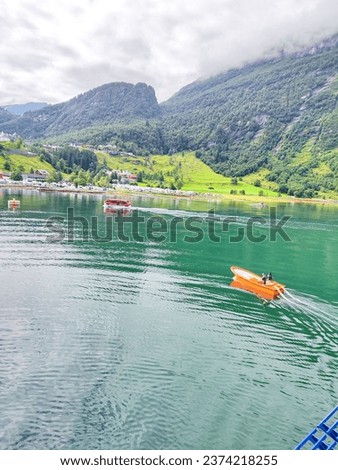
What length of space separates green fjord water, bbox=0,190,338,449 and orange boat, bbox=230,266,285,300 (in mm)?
1579

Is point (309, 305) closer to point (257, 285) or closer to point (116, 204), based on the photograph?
point (257, 285)

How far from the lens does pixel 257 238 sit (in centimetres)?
11669

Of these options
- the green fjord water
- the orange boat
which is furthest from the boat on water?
the orange boat

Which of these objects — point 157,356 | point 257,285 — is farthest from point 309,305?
point 157,356

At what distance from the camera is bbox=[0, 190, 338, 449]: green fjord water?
26562mm

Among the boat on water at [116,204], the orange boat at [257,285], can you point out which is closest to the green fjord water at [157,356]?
the orange boat at [257,285]

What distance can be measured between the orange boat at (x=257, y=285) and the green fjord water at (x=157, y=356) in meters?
1.58

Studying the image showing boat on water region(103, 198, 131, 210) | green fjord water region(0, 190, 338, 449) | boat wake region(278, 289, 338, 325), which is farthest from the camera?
boat on water region(103, 198, 131, 210)

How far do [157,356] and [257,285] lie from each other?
2646 cm

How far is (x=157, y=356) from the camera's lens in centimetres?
3719

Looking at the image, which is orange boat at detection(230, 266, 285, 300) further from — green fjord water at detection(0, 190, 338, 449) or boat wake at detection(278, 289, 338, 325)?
green fjord water at detection(0, 190, 338, 449)

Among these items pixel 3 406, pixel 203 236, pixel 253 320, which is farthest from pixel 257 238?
pixel 3 406
